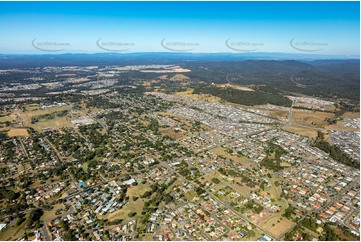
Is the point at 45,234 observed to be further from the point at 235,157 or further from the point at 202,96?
the point at 202,96

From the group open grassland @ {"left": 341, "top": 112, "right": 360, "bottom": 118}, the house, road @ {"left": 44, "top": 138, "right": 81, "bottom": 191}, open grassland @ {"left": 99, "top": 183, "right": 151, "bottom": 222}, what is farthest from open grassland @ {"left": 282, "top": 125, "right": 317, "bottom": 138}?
road @ {"left": 44, "top": 138, "right": 81, "bottom": 191}

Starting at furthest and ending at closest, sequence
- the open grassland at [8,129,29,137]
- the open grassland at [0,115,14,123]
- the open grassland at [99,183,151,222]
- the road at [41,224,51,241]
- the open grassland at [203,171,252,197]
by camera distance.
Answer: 1. the open grassland at [0,115,14,123]
2. the open grassland at [8,129,29,137]
3. the open grassland at [203,171,252,197]
4. the open grassland at [99,183,151,222]
5. the road at [41,224,51,241]

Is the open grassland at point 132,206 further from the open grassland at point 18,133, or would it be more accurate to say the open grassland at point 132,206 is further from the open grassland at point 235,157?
the open grassland at point 18,133

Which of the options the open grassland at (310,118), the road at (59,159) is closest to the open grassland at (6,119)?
the road at (59,159)

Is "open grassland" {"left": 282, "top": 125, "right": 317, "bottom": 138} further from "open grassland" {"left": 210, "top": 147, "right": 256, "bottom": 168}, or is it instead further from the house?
the house

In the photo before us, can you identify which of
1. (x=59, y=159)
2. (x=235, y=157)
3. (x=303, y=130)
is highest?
(x=59, y=159)

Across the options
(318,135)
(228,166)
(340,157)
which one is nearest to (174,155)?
(228,166)

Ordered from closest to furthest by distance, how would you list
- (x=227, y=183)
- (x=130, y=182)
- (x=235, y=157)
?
(x=227, y=183) < (x=130, y=182) < (x=235, y=157)

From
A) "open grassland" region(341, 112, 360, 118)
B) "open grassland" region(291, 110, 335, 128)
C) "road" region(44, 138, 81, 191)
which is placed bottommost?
"open grassland" region(341, 112, 360, 118)

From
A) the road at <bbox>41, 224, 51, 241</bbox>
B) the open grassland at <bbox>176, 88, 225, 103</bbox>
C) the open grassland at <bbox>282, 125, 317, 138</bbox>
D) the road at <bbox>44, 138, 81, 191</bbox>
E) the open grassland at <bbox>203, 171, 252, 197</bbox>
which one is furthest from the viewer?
the open grassland at <bbox>176, 88, 225, 103</bbox>

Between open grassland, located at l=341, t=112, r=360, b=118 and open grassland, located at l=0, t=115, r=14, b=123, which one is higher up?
open grassland, located at l=0, t=115, r=14, b=123

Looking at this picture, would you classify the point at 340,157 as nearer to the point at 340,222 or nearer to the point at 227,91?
the point at 340,222

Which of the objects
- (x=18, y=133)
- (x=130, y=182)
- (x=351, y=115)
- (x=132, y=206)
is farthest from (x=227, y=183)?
(x=351, y=115)
